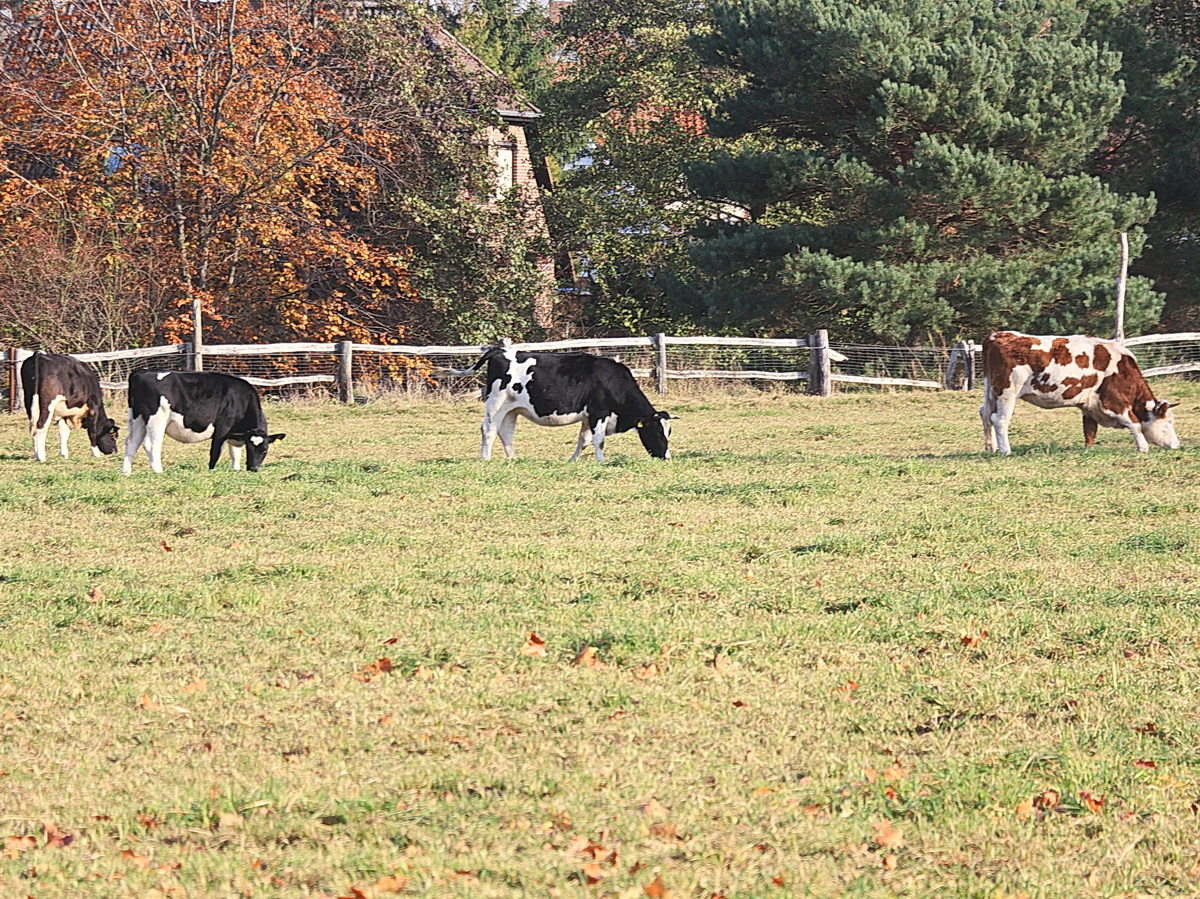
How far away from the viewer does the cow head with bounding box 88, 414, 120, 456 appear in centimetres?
1739

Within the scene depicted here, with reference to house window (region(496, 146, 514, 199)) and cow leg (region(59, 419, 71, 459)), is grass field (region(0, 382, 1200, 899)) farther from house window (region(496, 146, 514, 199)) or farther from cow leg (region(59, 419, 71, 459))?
house window (region(496, 146, 514, 199))

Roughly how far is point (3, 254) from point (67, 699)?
77.5 feet

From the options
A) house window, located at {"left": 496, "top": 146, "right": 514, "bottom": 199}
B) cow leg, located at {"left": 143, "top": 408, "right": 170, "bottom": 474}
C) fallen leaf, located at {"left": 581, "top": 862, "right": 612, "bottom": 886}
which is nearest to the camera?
fallen leaf, located at {"left": 581, "top": 862, "right": 612, "bottom": 886}

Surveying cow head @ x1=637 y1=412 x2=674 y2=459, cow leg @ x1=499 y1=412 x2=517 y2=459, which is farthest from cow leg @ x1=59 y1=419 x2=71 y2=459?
cow head @ x1=637 y1=412 x2=674 y2=459

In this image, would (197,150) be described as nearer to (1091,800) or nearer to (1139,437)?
(1139,437)

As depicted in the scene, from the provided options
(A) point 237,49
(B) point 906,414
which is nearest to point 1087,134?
(B) point 906,414

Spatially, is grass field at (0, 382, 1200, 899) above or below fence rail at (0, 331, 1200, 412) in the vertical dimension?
below

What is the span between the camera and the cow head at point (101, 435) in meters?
17.4

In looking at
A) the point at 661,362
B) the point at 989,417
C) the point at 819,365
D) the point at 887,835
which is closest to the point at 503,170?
the point at 661,362

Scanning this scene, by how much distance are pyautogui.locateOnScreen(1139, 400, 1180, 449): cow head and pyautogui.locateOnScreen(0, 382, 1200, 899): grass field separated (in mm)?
4479

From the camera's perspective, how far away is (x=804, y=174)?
2977 cm

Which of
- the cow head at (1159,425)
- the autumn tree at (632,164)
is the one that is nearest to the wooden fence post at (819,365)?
the autumn tree at (632,164)

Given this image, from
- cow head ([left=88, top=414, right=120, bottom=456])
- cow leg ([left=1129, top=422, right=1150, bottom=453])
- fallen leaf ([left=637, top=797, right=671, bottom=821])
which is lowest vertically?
fallen leaf ([left=637, top=797, right=671, bottom=821])

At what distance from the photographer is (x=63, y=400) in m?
17.1
